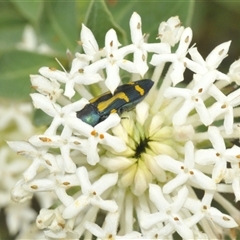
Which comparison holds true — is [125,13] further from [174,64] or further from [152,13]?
[174,64]

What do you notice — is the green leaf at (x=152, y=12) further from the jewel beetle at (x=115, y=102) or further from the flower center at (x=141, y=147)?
the flower center at (x=141, y=147)

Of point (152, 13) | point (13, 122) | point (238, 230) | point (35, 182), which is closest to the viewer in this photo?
point (35, 182)

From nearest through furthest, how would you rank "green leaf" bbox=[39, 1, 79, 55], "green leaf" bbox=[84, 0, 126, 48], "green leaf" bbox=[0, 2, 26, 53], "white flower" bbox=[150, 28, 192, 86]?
"white flower" bbox=[150, 28, 192, 86], "green leaf" bbox=[84, 0, 126, 48], "green leaf" bbox=[39, 1, 79, 55], "green leaf" bbox=[0, 2, 26, 53]

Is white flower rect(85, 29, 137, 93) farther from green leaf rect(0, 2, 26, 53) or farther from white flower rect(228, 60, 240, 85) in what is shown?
green leaf rect(0, 2, 26, 53)

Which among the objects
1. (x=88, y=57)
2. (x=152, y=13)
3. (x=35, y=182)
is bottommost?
(x=35, y=182)

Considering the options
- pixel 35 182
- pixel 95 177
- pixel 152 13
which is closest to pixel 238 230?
pixel 95 177

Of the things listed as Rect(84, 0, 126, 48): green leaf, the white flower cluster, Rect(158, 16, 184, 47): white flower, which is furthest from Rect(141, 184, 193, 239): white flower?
Rect(84, 0, 126, 48): green leaf

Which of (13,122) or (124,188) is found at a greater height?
(13,122)

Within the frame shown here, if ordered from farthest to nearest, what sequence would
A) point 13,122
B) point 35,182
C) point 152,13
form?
point 13,122, point 152,13, point 35,182

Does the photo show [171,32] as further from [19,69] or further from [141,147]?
[19,69]
